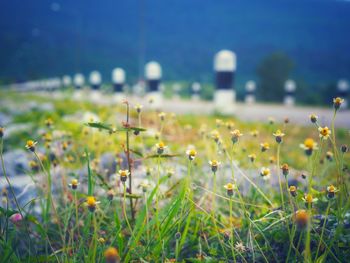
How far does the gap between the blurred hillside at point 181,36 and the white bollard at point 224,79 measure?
30.5m

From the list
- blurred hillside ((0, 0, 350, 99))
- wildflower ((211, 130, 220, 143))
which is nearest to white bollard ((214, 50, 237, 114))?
wildflower ((211, 130, 220, 143))

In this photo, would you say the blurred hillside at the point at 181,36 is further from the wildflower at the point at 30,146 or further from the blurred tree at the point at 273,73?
the wildflower at the point at 30,146

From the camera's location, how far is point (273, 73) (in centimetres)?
3156

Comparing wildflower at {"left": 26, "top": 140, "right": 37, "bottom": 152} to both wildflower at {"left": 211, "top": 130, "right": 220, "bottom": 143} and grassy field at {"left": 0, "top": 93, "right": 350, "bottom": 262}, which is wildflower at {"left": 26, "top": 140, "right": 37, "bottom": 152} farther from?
wildflower at {"left": 211, "top": 130, "right": 220, "bottom": 143}

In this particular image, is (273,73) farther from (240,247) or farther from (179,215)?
(240,247)

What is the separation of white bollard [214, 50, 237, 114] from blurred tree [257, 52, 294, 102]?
26.6 m

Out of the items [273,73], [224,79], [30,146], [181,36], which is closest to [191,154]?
[30,146]

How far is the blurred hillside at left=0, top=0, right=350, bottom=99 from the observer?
39750 millimetres

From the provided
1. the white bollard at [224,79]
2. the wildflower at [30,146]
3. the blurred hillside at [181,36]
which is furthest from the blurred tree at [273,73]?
the wildflower at [30,146]

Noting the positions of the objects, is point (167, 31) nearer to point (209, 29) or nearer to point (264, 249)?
point (209, 29)

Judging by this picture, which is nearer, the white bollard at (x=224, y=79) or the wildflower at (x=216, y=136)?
the wildflower at (x=216, y=136)

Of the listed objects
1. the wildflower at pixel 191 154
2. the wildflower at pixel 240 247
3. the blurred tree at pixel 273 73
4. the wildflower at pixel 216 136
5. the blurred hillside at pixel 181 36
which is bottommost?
the wildflower at pixel 240 247

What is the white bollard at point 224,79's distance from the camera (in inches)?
168

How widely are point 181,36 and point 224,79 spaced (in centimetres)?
5382
